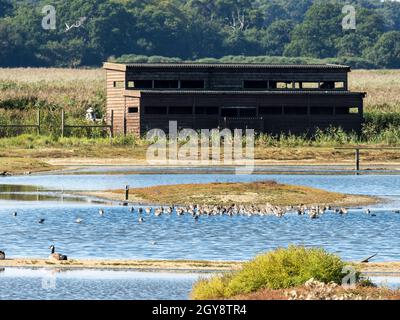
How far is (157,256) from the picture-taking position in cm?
4172

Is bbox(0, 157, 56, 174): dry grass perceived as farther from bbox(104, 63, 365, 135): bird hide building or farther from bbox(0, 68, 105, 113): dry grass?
bbox(0, 68, 105, 113): dry grass

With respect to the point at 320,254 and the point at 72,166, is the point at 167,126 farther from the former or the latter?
the point at 320,254

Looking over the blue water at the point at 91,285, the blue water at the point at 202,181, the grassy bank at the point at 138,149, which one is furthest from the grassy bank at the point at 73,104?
the blue water at the point at 91,285

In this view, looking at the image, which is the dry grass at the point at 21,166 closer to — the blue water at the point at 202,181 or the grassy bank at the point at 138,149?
the blue water at the point at 202,181

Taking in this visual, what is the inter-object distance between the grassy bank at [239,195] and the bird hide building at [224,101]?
31.8 m

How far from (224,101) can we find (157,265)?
58097 millimetres

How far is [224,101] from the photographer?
95312mm

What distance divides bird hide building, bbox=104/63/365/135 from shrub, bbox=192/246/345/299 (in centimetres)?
6274

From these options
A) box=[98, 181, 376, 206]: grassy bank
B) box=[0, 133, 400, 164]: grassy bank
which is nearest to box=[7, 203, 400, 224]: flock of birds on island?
box=[98, 181, 376, 206]: grassy bank

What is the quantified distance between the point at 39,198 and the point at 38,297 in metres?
29.9

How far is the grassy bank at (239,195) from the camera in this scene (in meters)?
59.1

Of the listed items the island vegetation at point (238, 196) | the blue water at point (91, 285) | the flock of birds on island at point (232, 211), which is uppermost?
the island vegetation at point (238, 196)

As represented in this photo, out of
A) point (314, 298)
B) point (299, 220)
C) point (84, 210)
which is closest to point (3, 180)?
point (84, 210)

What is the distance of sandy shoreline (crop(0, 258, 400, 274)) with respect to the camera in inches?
1455
